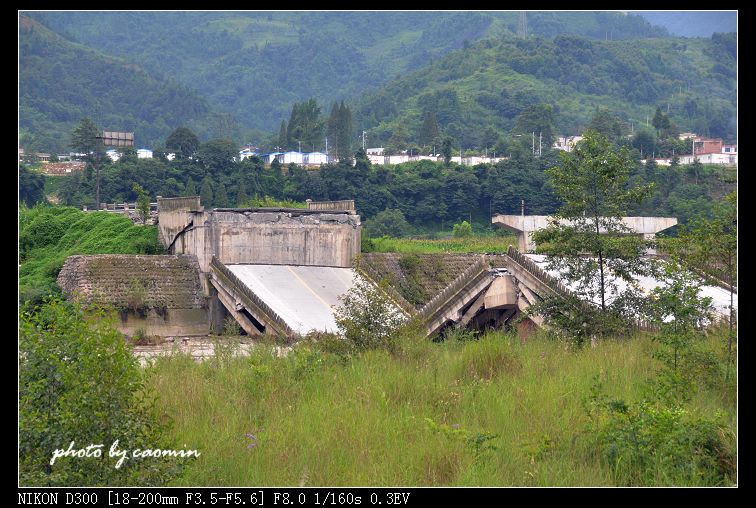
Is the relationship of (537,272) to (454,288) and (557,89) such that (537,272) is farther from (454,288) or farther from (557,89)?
(557,89)

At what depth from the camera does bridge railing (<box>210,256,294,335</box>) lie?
1886 cm

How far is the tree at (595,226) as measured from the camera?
14.6 meters

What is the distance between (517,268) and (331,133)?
9000cm

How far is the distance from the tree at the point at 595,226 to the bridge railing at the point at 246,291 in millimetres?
5056

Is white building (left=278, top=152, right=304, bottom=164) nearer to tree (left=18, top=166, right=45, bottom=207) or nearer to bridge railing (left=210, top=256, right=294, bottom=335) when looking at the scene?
tree (left=18, top=166, right=45, bottom=207)

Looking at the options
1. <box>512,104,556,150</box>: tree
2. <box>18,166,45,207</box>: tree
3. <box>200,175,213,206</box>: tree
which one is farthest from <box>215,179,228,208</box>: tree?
<box>512,104,556,150</box>: tree

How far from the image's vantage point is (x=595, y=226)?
14961mm

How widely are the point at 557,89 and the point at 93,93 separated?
6277 centimetres

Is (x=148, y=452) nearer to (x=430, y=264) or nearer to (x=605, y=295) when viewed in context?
(x=605, y=295)

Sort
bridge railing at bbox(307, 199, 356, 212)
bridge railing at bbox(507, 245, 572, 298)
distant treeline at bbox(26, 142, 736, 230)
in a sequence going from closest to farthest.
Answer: bridge railing at bbox(507, 245, 572, 298), bridge railing at bbox(307, 199, 356, 212), distant treeline at bbox(26, 142, 736, 230)

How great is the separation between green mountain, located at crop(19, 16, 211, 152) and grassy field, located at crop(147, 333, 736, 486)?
428ft

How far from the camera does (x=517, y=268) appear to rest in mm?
18141

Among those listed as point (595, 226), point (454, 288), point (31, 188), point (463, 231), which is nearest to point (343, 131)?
point (31, 188)

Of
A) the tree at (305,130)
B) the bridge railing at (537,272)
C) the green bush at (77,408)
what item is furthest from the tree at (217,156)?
the green bush at (77,408)
